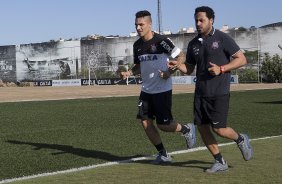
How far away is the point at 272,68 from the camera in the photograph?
58969mm

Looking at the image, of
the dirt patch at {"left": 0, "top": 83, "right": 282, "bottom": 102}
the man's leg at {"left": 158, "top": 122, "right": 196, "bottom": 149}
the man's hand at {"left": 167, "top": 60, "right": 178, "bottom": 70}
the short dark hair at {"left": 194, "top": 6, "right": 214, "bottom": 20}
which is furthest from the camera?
the dirt patch at {"left": 0, "top": 83, "right": 282, "bottom": 102}

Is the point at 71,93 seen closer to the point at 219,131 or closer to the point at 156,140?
the point at 156,140

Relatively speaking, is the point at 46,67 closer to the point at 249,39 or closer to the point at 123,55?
the point at 123,55

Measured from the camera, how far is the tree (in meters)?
58.5

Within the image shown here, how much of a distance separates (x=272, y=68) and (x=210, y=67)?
178ft

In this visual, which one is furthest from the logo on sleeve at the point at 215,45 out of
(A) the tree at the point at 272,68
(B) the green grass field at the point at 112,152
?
(A) the tree at the point at 272,68

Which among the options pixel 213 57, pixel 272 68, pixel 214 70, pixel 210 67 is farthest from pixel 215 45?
pixel 272 68

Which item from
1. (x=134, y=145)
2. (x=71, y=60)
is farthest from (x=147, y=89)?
(x=71, y=60)

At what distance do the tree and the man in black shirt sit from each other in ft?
175

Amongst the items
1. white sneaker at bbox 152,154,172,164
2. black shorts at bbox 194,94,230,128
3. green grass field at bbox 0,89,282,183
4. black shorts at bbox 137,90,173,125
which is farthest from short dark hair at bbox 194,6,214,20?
white sneaker at bbox 152,154,172,164

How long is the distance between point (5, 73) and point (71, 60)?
38.4 feet

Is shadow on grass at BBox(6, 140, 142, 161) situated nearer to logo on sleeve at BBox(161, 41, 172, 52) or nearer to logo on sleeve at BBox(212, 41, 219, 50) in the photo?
logo on sleeve at BBox(161, 41, 172, 52)

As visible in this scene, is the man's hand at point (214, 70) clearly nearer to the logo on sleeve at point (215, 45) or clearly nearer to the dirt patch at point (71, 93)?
the logo on sleeve at point (215, 45)

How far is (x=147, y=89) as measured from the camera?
24.6 feet
